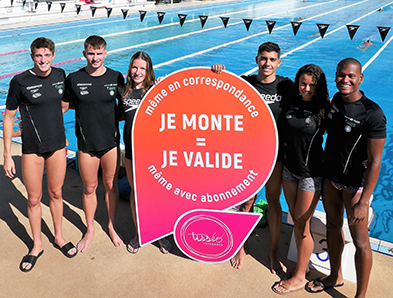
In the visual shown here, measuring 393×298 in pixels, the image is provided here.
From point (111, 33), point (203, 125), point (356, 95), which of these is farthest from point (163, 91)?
point (111, 33)

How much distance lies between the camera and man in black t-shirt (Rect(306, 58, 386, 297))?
236 centimetres

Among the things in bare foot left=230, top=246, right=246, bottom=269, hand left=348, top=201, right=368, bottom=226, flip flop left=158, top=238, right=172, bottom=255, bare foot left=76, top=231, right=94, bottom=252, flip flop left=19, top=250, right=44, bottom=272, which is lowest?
flip flop left=19, top=250, right=44, bottom=272

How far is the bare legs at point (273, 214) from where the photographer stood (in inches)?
117

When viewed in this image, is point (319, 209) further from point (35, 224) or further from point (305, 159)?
point (35, 224)

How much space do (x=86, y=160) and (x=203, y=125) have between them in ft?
3.54

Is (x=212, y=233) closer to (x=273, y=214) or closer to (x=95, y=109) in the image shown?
(x=273, y=214)

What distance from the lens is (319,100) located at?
2592 mm

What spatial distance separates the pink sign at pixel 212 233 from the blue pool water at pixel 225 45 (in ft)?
10.2

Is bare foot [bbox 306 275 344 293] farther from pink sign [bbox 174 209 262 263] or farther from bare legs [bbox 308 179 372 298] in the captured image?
pink sign [bbox 174 209 262 263]

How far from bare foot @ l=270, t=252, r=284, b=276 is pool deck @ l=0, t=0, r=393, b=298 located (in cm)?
5

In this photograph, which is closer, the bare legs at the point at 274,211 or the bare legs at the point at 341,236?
the bare legs at the point at 341,236

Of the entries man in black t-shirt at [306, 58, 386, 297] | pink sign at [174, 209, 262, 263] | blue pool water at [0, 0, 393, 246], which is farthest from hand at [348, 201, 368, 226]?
blue pool water at [0, 0, 393, 246]

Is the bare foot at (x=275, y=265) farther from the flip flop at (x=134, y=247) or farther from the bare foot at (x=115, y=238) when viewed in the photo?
the bare foot at (x=115, y=238)

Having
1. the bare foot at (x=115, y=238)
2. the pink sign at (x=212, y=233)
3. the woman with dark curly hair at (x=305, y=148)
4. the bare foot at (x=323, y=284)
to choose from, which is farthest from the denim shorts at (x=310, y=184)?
the bare foot at (x=115, y=238)
